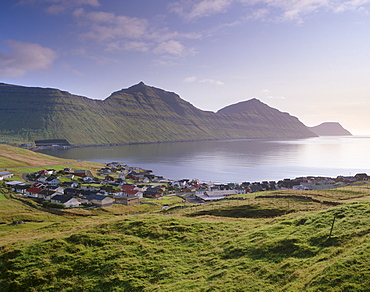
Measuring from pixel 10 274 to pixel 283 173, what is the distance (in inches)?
6231

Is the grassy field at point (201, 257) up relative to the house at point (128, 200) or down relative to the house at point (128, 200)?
up

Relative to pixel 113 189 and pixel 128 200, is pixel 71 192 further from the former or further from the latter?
pixel 128 200

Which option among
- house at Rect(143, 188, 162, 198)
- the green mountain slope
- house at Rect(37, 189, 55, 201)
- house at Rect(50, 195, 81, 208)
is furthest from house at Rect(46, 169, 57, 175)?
the green mountain slope

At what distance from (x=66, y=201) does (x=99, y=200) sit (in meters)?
9.58

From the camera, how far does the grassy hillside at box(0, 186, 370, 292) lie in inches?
626

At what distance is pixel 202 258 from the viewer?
21703 millimetres

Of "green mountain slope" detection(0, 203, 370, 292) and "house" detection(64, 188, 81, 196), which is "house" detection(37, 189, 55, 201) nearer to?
"house" detection(64, 188, 81, 196)

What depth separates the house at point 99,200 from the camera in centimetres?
7919

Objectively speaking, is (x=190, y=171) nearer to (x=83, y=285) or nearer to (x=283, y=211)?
(x=283, y=211)

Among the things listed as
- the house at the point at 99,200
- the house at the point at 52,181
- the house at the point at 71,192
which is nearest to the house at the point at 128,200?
the house at the point at 99,200

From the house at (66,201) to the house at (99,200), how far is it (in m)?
3.60

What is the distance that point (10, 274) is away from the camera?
20609mm

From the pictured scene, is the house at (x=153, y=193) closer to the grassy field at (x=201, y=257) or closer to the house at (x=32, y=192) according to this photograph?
the house at (x=32, y=192)

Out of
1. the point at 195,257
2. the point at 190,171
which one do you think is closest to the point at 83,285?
the point at 195,257
